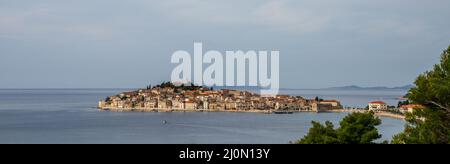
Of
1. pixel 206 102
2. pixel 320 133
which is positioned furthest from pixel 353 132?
pixel 206 102

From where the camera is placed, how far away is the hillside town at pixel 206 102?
44.0m

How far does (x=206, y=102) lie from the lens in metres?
45.2

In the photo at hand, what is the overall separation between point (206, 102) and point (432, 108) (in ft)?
131

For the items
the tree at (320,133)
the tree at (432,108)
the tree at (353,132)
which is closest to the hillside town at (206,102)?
the tree at (320,133)

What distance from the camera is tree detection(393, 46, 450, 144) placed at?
527 cm

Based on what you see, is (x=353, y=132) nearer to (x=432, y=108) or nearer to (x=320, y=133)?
(x=320, y=133)

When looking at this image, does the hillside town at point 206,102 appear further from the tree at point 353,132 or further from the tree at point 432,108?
the tree at point 432,108

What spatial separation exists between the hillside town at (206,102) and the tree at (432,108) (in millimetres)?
36887

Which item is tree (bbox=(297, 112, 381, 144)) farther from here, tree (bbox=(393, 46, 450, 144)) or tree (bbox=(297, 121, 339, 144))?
tree (bbox=(393, 46, 450, 144))
